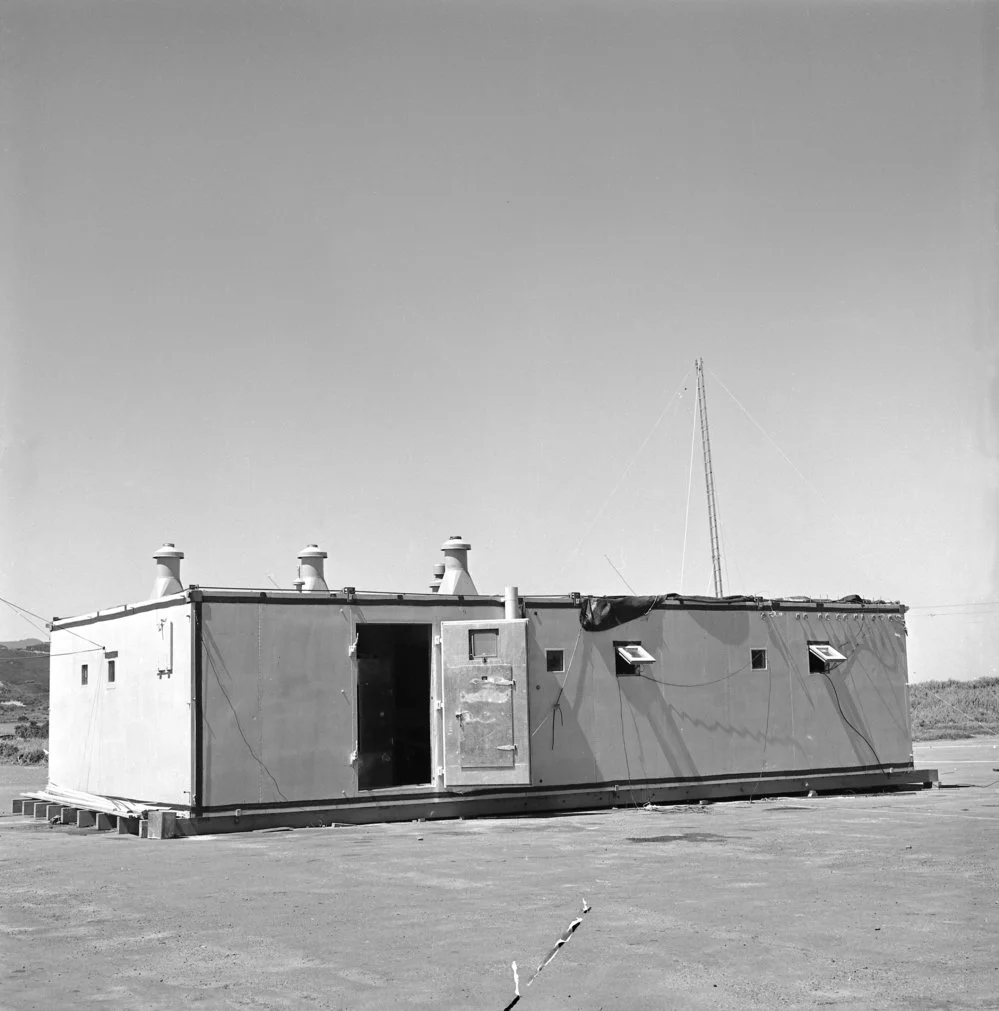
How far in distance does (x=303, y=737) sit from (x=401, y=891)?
6.93m

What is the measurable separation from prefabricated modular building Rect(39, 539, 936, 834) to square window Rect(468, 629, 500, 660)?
0.03 m

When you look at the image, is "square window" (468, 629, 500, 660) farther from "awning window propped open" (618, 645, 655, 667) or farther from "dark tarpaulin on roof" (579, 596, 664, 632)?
"awning window propped open" (618, 645, 655, 667)

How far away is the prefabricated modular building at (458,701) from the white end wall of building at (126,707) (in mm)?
46

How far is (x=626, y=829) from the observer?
16625 mm

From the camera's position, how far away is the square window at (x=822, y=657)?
2238cm

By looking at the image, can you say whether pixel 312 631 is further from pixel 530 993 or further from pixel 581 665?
pixel 530 993

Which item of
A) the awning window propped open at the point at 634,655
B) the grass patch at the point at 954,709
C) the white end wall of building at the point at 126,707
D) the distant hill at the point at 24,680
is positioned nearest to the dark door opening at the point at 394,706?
the awning window propped open at the point at 634,655

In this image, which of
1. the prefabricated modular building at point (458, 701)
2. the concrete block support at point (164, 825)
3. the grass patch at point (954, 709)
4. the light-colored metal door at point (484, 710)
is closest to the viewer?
the concrete block support at point (164, 825)

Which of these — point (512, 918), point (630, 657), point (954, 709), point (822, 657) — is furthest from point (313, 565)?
point (954, 709)

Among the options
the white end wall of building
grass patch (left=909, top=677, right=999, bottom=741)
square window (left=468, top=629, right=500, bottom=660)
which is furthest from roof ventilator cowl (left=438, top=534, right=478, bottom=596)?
grass patch (left=909, top=677, right=999, bottom=741)

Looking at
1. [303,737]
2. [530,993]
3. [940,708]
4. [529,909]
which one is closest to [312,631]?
[303,737]

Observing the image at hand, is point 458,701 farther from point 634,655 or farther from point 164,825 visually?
point 164,825

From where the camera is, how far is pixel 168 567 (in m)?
21.0

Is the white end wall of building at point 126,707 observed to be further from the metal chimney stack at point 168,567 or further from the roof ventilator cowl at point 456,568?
the roof ventilator cowl at point 456,568
